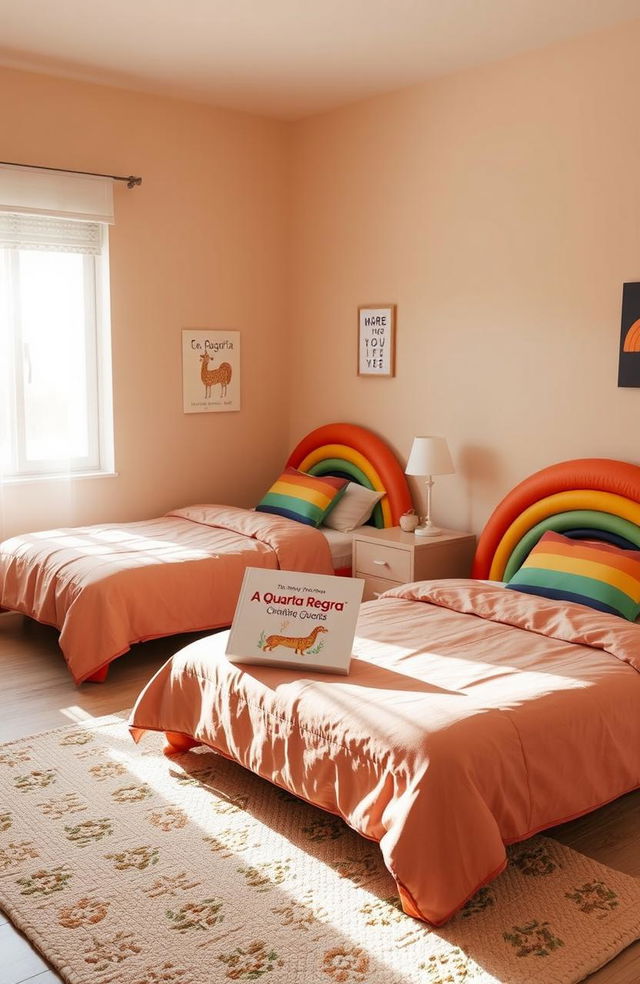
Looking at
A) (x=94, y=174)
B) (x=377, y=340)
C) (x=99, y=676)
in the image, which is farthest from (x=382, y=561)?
(x=94, y=174)

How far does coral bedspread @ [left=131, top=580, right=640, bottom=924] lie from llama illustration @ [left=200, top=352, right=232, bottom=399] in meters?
2.44

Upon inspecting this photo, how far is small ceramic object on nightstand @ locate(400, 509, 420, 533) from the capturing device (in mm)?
4629

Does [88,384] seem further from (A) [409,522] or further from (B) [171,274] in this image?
(A) [409,522]

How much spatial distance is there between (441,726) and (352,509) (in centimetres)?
259

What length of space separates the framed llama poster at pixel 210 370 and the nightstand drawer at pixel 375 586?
4.99 ft

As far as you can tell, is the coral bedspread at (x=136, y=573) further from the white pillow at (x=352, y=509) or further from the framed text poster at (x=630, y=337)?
the framed text poster at (x=630, y=337)

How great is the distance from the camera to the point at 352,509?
4.96 metres

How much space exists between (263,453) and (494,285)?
1.88 m

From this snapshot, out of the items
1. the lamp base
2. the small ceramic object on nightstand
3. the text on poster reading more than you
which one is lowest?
the lamp base

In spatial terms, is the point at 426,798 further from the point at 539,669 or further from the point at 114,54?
the point at 114,54

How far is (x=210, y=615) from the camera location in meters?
4.24

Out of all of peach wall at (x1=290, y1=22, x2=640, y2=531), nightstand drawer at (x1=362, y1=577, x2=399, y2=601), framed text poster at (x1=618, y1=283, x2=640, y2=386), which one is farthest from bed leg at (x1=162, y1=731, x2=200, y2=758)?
framed text poster at (x1=618, y1=283, x2=640, y2=386)

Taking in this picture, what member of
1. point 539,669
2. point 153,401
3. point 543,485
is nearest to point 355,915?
point 539,669

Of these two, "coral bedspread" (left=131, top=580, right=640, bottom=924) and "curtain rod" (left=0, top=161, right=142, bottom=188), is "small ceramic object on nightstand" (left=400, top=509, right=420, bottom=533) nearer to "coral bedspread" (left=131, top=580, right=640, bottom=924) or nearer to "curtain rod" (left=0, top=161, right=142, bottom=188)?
"coral bedspread" (left=131, top=580, right=640, bottom=924)
